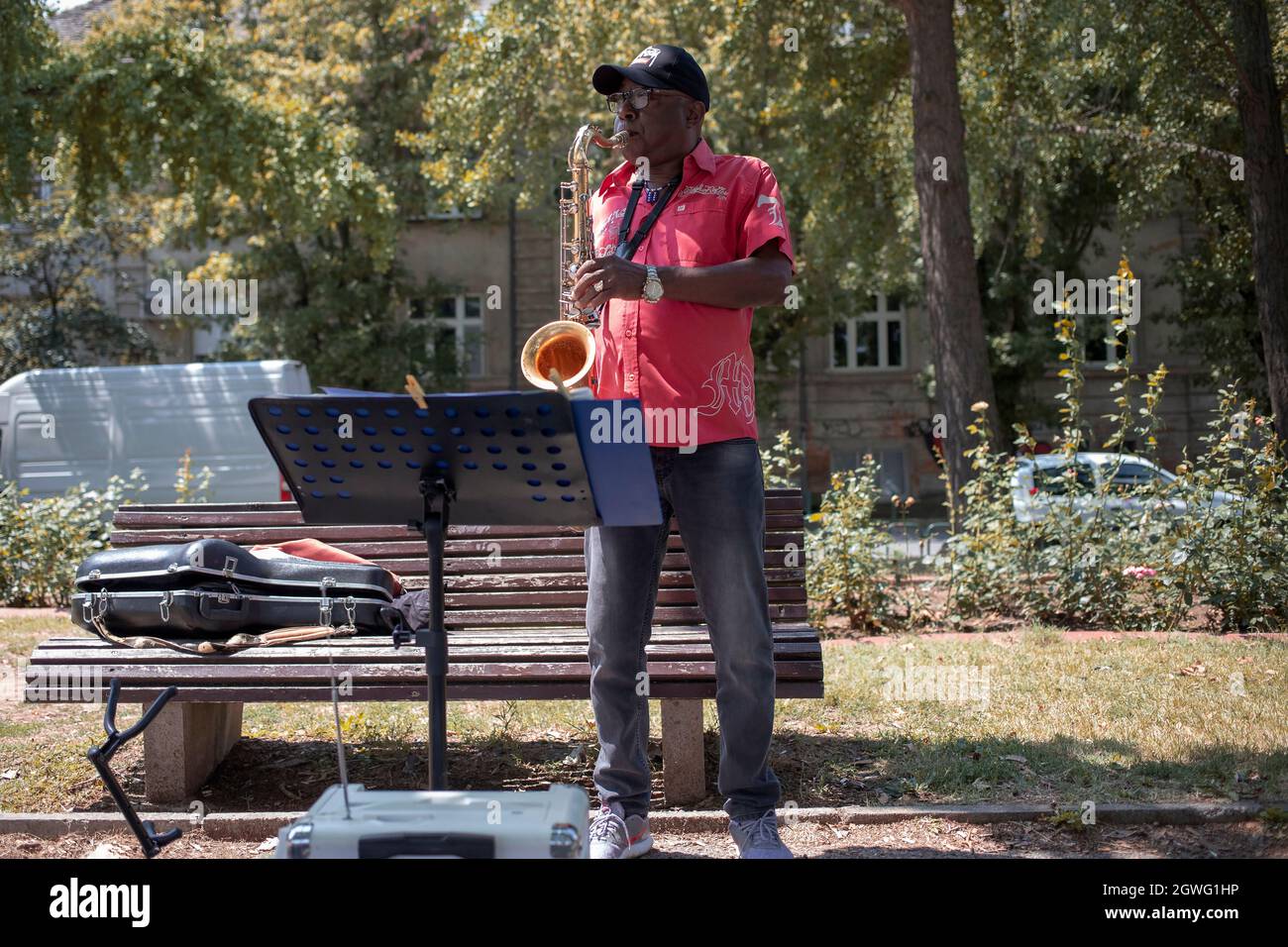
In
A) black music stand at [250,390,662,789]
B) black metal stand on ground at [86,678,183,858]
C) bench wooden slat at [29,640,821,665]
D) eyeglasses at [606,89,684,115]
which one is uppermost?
eyeglasses at [606,89,684,115]

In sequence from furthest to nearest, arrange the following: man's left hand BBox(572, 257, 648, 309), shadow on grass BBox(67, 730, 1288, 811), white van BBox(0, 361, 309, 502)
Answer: white van BBox(0, 361, 309, 502) < shadow on grass BBox(67, 730, 1288, 811) < man's left hand BBox(572, 257, 648, 309)

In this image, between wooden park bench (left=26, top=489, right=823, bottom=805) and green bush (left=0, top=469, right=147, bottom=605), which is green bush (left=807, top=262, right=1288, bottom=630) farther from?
green bush (left=0, top=469, right=147, bottom=605)

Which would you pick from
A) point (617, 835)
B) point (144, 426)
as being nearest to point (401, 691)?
point (617, 835)

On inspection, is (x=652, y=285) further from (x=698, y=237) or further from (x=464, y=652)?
(x=464, y=652)

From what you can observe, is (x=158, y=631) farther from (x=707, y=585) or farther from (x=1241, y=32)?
(x=1241, y=32)

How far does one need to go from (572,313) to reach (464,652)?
127cm

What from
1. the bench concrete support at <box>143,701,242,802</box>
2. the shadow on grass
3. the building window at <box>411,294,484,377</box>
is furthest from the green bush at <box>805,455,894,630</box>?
the building window at <box>411,294,484,377</box>

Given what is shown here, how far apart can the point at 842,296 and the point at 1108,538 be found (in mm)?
17752

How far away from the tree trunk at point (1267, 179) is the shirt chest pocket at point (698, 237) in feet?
21.5

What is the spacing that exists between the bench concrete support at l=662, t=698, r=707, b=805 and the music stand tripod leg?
1556mm

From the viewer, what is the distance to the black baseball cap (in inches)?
142
